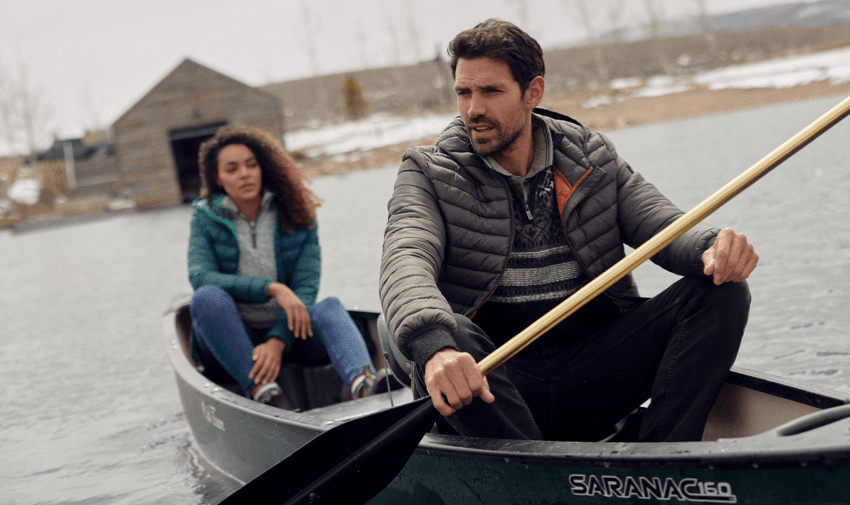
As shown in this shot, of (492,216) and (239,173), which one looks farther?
(239,173)

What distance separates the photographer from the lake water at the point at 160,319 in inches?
177

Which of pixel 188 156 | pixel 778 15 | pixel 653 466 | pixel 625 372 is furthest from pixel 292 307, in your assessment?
pixel 778 15

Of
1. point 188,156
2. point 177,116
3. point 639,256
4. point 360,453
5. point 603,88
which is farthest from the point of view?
point 603,88

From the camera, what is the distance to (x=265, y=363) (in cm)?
378

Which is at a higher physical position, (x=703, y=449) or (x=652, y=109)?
(x=703, y=449)

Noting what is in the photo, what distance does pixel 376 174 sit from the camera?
28.6 metres

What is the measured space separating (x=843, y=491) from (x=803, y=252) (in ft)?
19.7

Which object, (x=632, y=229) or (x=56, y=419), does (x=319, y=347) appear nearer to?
(x=632, y=229)

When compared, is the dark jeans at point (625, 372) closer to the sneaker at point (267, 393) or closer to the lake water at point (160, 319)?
the sneaker at point (267, 393)

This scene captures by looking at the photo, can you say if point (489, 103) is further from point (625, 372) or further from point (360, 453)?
point (360, 453)

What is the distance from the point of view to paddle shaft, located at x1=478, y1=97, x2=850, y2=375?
2074 millimetres

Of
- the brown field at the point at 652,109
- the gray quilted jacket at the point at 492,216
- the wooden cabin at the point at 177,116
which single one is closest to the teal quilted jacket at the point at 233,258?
the gray quilted jacket at the point at 492,216

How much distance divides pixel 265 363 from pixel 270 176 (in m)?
0.97

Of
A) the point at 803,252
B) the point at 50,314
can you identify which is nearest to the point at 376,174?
the point at 50,314
